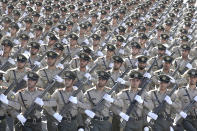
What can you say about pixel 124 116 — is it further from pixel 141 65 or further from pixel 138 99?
pixel 141 65

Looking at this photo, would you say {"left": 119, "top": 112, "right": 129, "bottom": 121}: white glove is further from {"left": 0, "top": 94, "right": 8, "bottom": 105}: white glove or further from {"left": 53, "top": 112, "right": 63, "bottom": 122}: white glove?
{"left": 0, "top": 94, "right": 8, "bottom": 105}: white glove

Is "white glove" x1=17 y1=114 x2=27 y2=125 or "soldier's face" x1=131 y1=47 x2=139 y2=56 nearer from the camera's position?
"white glove" x1=17 y1=114 x2=27 y2=125

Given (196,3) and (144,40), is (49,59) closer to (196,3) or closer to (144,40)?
(144,40)

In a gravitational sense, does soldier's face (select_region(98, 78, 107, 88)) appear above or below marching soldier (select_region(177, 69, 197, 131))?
above

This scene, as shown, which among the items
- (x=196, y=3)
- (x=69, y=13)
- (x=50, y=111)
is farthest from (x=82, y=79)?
(x=196, y=3)

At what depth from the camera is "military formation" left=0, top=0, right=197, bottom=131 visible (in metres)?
8.48

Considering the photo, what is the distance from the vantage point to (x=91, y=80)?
10.7 m

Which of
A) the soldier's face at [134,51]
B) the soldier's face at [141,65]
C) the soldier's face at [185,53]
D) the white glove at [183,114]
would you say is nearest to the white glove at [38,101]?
the white glove at [183,114]

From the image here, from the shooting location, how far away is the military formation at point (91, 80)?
27.8 feet

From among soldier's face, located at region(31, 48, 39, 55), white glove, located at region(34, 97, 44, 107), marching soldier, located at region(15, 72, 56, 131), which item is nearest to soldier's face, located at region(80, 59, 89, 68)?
soldier's face, located at region(31, 48, 39, 55)

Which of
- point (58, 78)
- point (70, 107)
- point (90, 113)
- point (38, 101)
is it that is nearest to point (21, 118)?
point (38, 101)

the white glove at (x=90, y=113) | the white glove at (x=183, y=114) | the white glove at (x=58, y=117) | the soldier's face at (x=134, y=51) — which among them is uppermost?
the white glove at (x=58, y=117)

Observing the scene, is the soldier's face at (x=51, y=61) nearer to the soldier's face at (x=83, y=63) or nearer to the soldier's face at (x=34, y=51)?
the soldier's face at (x=83, y=63)

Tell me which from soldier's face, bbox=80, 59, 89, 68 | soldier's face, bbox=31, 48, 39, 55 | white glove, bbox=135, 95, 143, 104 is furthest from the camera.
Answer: soldier's face, bbox=31, 48, 39, 55
